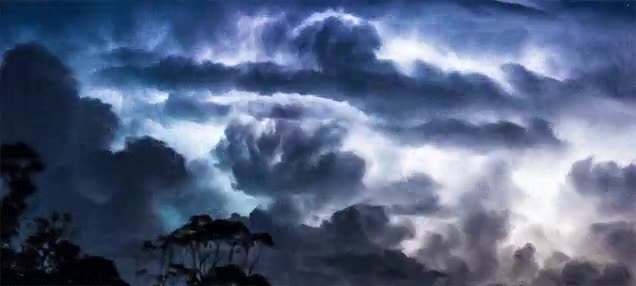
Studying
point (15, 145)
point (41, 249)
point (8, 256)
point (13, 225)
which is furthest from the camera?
point (41, 249)

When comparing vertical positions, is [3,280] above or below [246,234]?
below

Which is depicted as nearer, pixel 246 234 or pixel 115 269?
pixel 115 269

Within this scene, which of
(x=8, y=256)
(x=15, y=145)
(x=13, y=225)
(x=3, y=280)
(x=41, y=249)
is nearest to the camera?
(x=3, y=280)

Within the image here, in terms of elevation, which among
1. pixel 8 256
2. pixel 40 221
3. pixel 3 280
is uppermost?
pixel 40 221

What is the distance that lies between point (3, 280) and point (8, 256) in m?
13.1

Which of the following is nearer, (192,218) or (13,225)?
(13,225)

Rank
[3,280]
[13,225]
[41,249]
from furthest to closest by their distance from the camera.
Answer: [41,249] → [13,225] → [3,280]

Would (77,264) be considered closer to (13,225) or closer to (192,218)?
(13,225)

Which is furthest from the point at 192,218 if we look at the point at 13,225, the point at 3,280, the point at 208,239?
the point at 3,280

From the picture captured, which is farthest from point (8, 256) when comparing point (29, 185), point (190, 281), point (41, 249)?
point (190, 281)

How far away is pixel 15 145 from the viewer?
5294cm

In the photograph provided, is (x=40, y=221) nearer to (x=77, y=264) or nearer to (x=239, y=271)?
(x=77, y=264)

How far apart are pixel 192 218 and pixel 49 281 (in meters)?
17.4

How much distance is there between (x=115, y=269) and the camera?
203ft
